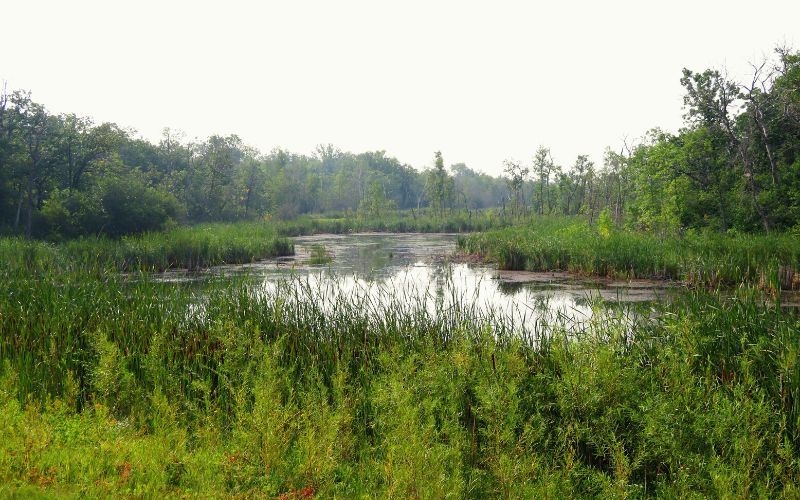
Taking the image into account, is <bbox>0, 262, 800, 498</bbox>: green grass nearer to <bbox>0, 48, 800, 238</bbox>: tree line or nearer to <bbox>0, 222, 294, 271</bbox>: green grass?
<bbox>0, 222, 294, 271</bbox>: green grass

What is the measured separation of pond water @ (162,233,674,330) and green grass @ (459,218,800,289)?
72 cm

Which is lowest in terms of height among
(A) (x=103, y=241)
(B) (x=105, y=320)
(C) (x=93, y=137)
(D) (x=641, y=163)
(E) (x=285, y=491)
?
(E) (x=285, y=491)

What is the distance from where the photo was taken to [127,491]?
3600 millimetres

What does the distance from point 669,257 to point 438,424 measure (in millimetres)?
12448

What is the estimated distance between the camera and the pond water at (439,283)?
32.0 ft

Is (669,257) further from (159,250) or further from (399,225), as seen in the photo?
(399,225)

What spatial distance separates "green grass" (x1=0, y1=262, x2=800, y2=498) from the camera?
3.81 m

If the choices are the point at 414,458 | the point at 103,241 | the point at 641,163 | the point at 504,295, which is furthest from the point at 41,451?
the point at 641,163

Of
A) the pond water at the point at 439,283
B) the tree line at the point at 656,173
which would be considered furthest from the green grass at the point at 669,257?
the tree line at the point at 656,173

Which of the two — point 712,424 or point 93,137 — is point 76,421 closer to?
point 712,424

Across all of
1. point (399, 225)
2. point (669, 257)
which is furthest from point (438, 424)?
point (399, 225)

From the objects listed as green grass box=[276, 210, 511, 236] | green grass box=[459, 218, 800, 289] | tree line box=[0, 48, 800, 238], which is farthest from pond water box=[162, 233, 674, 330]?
green grass box=[276, 210, 511, 236]

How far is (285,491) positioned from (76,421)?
87.5 inches

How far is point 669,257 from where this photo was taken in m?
15.4
